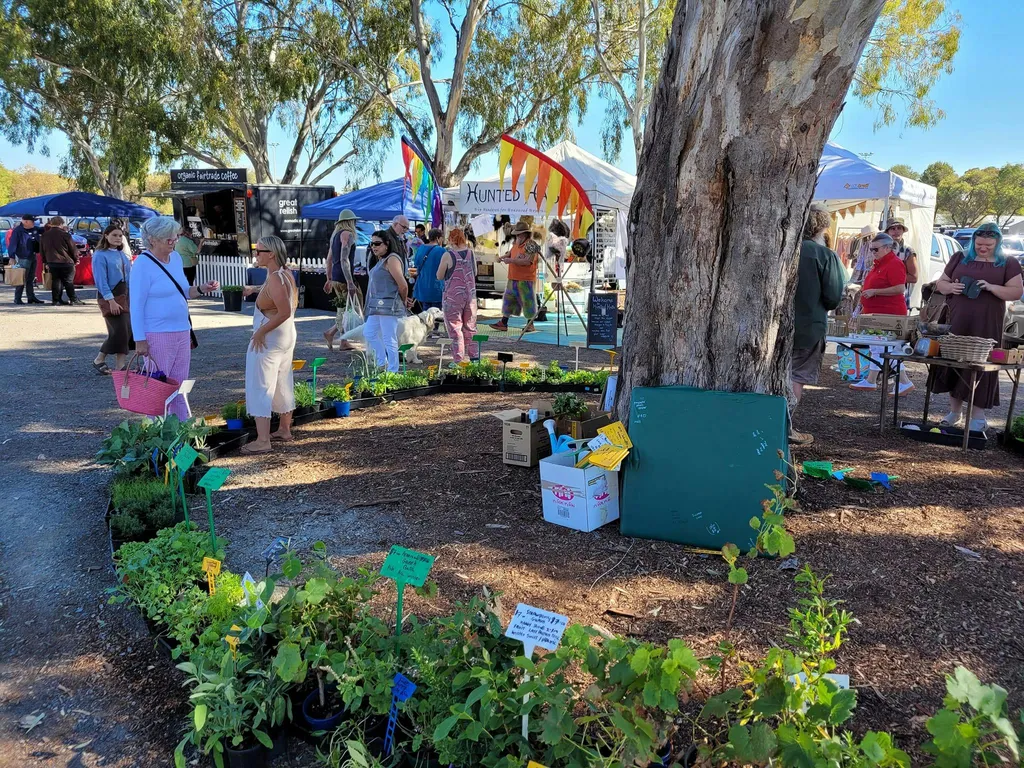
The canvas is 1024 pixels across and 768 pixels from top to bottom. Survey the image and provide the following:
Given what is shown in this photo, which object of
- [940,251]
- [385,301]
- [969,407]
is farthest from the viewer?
[940,251]

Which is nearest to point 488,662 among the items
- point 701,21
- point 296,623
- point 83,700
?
point 296,623

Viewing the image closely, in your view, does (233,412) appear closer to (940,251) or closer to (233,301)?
(233,301)

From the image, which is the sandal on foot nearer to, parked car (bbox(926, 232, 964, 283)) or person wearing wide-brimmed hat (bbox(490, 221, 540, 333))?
person wearing wide-brimmed hat (bbox(490, 221, 540, 333))

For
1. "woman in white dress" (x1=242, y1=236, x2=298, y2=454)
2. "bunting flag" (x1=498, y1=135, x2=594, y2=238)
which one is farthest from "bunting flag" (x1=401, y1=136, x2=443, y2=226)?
"woman in white dress" (x1=242, y1=236, x2=298, y2=454)

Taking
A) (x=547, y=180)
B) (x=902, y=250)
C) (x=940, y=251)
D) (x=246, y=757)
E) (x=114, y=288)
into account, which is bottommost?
(x=246, y=757)

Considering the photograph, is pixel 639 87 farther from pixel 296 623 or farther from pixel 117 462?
pixel 296 623

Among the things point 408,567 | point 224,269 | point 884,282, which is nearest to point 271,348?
point 408,567

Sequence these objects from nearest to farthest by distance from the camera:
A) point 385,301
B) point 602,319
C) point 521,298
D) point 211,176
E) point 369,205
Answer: point 385,301 → point 602,319 → point 521,298 → point 369,205 → point 211,176

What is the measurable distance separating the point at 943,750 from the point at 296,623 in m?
1.92

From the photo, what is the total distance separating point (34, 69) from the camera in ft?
91.5

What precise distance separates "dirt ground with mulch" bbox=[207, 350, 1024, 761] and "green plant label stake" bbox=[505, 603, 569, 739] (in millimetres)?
1097

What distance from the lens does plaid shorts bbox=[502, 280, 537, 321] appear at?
38.8ft

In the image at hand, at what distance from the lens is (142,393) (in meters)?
4.98

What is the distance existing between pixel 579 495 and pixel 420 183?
9.05 meters
